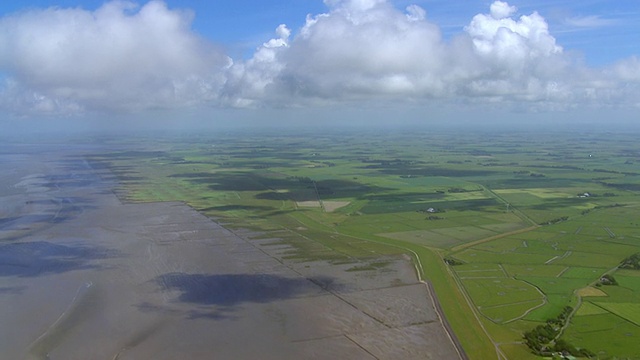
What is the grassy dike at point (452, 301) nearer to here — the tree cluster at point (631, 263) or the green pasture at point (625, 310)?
the green pasture at point (625, 310)

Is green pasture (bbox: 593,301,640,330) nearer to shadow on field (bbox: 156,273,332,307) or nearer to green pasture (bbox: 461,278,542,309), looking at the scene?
green pasture (bbox: 461,278,542,309)

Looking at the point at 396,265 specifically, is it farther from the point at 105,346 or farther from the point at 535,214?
the point at 535,214

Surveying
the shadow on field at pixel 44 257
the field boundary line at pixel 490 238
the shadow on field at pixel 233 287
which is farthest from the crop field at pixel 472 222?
the shadow on field at pixel 44 257

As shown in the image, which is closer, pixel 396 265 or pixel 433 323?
pixel 433 323

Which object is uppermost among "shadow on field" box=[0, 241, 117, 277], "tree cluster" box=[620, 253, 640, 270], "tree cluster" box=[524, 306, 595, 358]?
"shadow on field" box=[0, 241, 117, 277]

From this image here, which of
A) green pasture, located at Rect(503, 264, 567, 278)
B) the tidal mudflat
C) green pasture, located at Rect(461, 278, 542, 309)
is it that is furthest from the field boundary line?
green pasture, located at Rect(461, 278, 542, 309)

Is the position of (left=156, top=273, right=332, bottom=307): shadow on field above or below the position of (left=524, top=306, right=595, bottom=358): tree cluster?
above

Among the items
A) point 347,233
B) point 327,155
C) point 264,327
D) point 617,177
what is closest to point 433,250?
point 347,233

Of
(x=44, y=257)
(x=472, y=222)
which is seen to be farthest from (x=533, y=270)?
(x=44, y=257)
